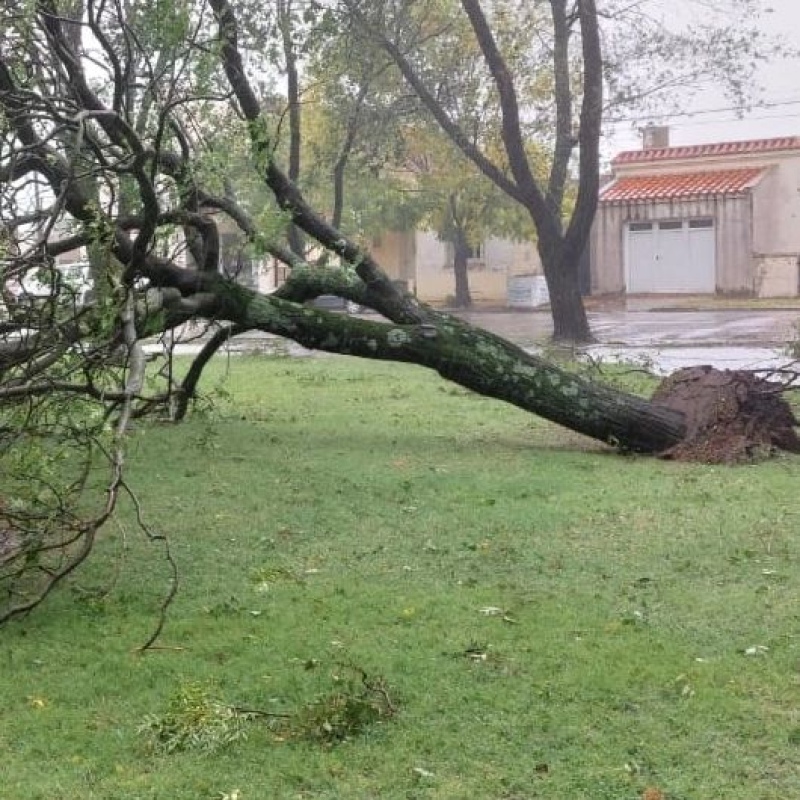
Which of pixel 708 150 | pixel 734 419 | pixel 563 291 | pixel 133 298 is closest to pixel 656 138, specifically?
pixel 708 150

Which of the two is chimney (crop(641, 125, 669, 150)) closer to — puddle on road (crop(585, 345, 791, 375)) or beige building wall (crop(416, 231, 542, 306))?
beige building wall (crop(416, 231, 542, 306))

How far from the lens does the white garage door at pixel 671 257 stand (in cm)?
3612

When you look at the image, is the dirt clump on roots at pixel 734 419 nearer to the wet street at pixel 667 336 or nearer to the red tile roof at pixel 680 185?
the wet street at pixel 667 336

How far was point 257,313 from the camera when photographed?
8.91 meters

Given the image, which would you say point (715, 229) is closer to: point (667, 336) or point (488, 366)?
point (667, 336)

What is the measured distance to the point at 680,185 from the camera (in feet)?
119

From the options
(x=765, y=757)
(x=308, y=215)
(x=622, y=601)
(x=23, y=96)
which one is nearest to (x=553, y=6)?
(x=308, y=215)

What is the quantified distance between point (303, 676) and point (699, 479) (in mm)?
4570

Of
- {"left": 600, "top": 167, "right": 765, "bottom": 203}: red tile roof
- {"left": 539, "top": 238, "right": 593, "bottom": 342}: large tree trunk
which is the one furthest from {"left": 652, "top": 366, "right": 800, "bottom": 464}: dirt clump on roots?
{"left": 600, "top": 167, "right": 765, "bottom": 203}: red tile roof

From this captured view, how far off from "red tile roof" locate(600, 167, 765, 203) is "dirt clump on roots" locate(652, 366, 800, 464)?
26.5 metres

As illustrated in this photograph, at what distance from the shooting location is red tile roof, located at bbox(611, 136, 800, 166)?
35688mm

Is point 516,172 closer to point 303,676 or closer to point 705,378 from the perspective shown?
point 705,378

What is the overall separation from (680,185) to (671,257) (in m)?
2.22

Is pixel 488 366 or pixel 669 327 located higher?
pixel 488 366
